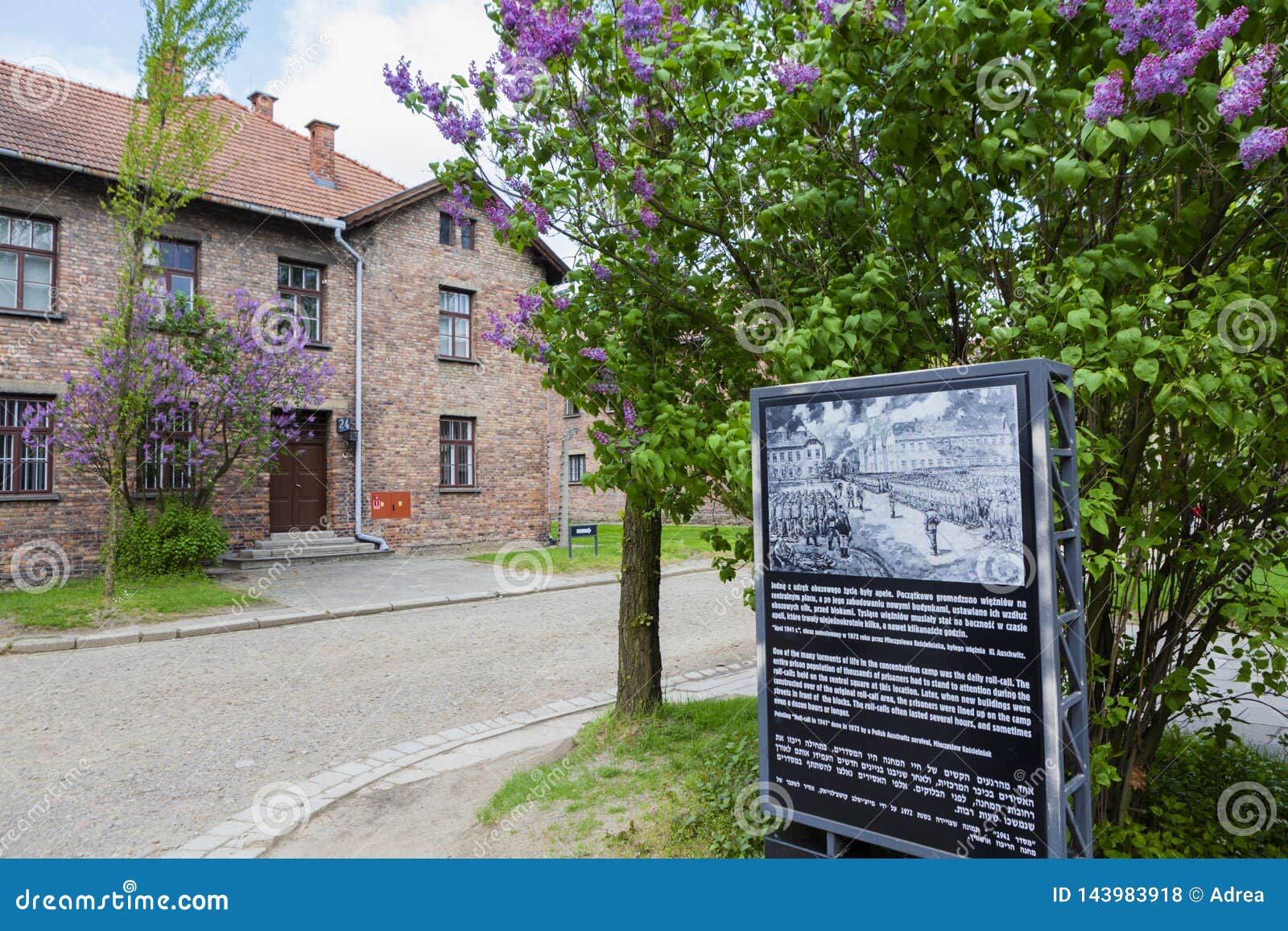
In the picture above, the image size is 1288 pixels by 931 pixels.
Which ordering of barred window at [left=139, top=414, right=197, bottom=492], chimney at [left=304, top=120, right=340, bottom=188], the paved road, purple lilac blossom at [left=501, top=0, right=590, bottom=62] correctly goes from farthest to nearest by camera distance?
1. chimney at [left=304, top=120, right=340, bottom=188]
2. barred window at [left=139, top=414, right=197, bottom=492]
3. the paved road
4. purple lilac blossom at [left=501, top=0, right=590, bottom=62]

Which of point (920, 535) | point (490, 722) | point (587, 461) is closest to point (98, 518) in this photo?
point (490, 722)

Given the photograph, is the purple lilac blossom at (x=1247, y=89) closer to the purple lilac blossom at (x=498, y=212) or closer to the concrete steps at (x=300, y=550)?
the purple lilac blossom at (x=498, y=212)

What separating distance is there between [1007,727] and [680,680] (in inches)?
232

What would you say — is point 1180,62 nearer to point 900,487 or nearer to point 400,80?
point 900,487

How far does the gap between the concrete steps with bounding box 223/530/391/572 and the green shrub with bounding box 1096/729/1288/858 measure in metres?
16.2

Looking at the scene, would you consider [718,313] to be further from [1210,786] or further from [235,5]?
[235,5]

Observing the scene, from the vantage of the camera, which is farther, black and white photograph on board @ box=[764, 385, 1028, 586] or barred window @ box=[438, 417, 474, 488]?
barred window @ box=[438, 417, 474, 488]

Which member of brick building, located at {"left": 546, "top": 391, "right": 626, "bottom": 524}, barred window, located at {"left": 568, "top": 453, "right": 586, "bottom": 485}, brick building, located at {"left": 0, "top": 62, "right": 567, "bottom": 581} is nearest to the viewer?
brick building, located at {"left": 0, "top": 62, "right": 567, "bottom": 581}

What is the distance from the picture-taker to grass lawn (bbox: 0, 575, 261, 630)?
11.5m

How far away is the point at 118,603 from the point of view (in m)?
12.4

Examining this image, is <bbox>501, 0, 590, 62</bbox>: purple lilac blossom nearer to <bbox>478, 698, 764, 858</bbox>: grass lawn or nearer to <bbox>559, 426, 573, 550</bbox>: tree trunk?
<bbox>478, 698, 764, 858</bbox>: grass lawn

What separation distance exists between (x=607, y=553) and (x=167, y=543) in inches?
377

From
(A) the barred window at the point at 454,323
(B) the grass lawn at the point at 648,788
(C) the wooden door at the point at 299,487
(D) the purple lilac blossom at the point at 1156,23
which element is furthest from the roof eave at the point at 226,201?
(D) the purple lilac blossom at the point at 1156,23

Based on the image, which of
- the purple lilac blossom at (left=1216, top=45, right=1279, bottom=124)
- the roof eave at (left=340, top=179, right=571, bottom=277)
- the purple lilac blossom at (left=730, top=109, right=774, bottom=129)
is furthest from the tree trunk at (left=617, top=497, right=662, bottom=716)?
the roof eave at (left=340, top=179, right=571, bottom=277)
